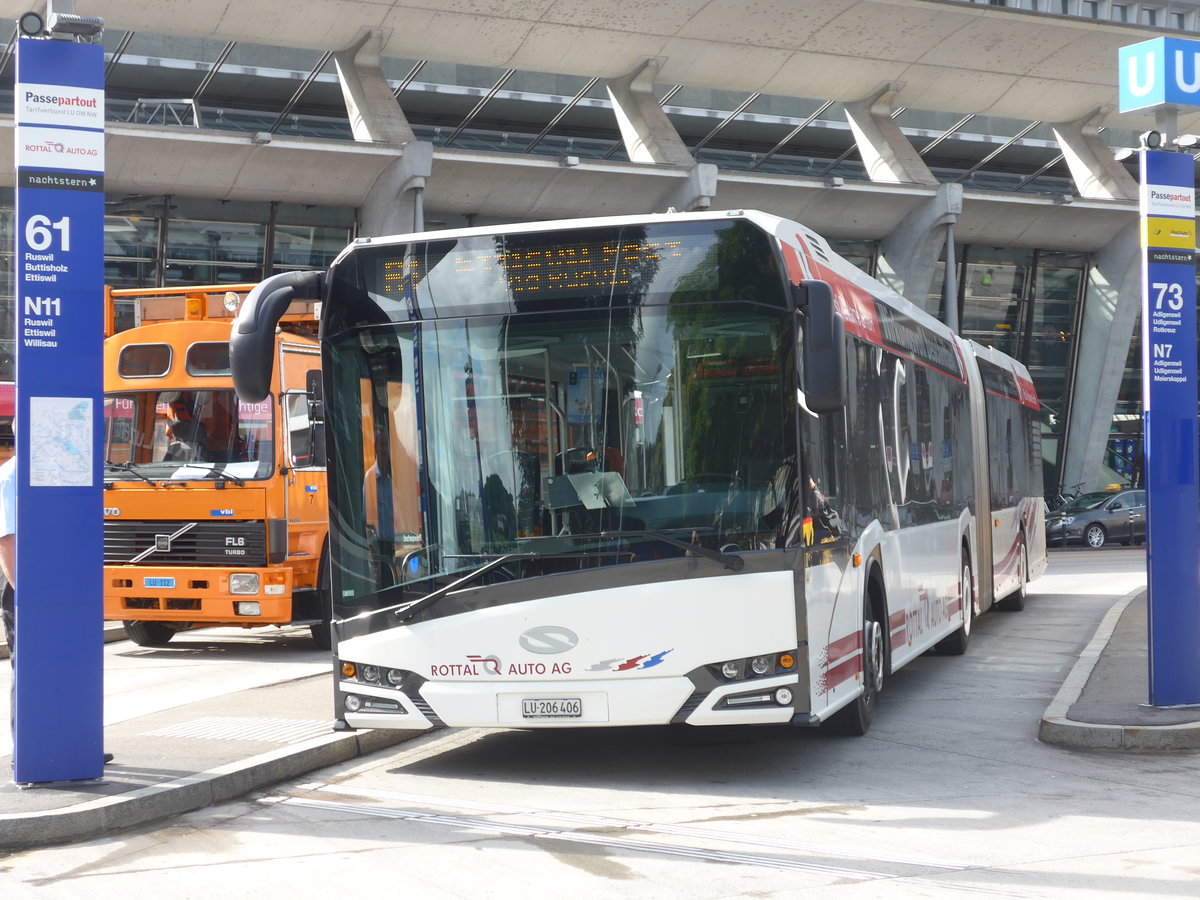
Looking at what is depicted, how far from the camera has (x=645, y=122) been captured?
3231 cm

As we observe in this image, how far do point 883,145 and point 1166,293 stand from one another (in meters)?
27.3

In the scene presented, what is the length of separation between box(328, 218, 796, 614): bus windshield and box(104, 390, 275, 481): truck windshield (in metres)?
5.67

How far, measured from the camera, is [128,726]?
9188mm

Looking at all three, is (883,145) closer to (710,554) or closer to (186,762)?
(710,554)

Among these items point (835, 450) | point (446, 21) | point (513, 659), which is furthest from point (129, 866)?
point (446, 21)

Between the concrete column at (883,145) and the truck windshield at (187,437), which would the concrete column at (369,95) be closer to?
the concrete column at (883,145)

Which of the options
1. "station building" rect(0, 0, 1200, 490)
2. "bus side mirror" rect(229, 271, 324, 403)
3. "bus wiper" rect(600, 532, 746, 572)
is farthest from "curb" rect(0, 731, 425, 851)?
"station building" rect(0, 0, 1200, 490)

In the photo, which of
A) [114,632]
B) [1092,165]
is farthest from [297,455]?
[1092,165]

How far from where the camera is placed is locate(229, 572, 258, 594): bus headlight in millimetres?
13258

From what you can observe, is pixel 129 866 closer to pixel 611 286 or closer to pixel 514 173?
pixel 611 286

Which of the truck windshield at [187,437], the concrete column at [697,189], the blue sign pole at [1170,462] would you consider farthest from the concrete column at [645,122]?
the blue sign pole at [1170,462]

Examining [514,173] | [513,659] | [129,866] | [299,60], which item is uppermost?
[299,60]

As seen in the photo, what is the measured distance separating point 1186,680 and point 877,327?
3027 mm

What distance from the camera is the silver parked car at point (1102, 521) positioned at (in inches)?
1463
